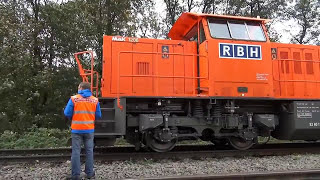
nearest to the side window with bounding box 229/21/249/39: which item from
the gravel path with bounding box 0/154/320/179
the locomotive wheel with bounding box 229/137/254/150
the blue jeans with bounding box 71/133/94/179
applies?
the locomotive wheel with bounding box 229/137/254/150

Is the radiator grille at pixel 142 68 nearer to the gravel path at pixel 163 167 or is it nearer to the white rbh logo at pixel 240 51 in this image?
the white rbh logo at pixel 240 51

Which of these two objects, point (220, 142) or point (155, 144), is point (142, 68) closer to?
point (155, 144)

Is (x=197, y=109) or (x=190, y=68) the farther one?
(x=190, y=68)

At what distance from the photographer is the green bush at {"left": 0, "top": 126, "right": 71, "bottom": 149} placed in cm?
973

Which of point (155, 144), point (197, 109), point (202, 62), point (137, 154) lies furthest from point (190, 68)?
point (137, 154)

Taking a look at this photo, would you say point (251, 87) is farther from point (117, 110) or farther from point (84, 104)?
point (84, 104)

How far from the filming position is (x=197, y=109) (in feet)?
24.6

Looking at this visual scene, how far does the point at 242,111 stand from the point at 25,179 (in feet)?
18.1

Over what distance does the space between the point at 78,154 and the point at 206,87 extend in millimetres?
3778

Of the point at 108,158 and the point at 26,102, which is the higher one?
the point at 26,102

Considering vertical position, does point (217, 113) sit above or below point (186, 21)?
below

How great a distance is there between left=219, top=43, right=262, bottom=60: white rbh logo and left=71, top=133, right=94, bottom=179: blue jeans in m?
4.06

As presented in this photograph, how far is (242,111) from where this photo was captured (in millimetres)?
7879

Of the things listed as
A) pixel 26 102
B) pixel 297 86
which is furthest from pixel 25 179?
pixel 26 102
